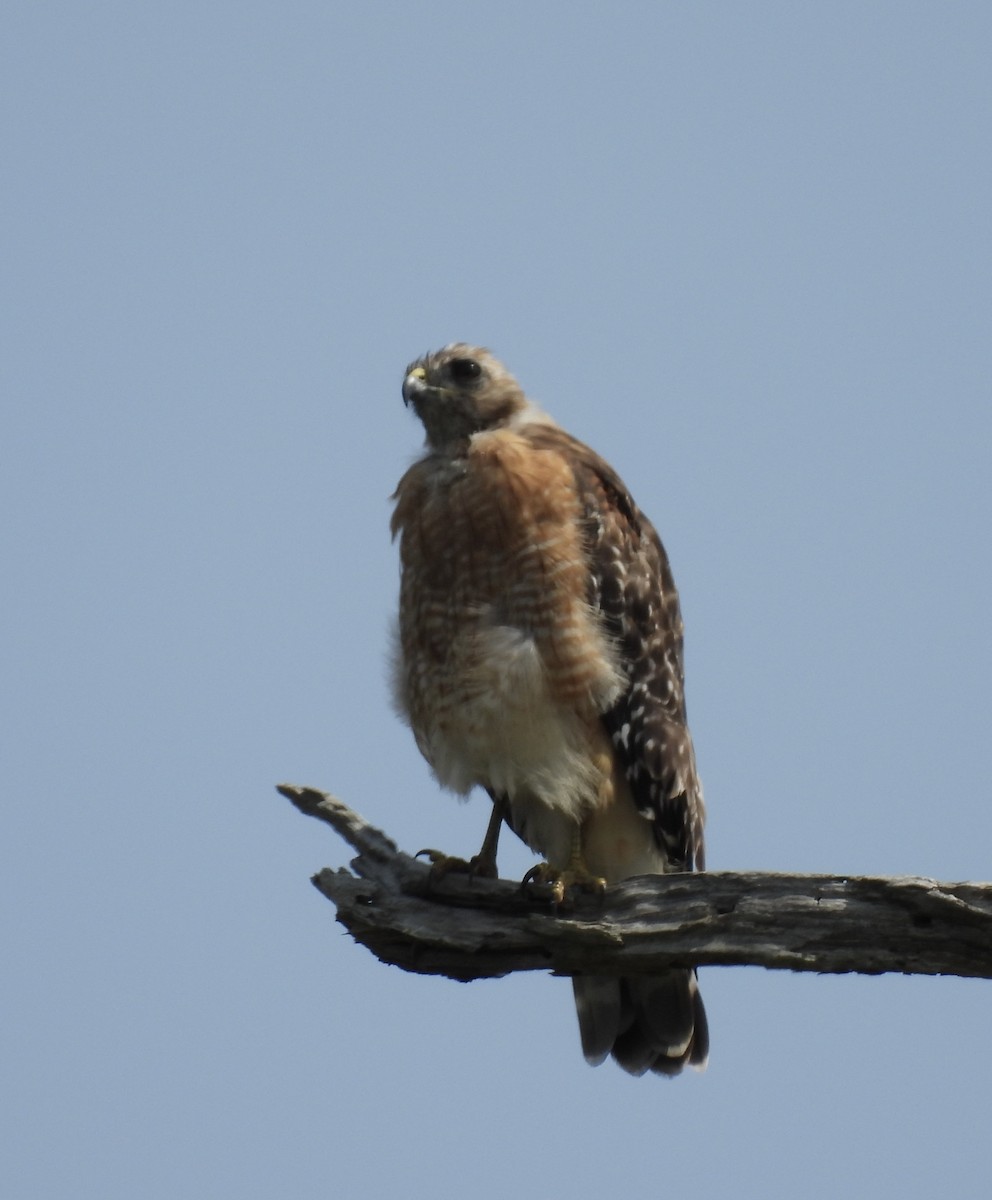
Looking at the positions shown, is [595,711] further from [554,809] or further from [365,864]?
[365,864]

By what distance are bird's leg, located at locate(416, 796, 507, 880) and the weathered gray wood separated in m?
0.15

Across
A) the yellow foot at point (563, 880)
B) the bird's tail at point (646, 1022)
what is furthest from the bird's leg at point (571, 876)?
the bird's tail at point (646, 1022)

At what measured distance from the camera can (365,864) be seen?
6234 millimetres

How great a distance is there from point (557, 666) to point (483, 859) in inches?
35.6

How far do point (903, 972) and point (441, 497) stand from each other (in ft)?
8.89

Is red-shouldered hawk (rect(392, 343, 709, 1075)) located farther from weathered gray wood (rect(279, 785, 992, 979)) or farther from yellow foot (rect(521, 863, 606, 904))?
weathered gray wood (rect(279, 785, 992, 979))

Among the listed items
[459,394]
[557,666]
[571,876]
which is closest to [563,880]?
[571,876]

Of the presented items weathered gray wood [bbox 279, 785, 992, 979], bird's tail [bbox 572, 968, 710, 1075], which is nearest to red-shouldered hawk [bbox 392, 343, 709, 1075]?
bird's tail [bbox 572, 968, 710, 1075]

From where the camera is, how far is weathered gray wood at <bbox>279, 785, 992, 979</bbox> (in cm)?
521

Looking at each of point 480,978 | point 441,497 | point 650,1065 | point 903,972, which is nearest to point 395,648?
point 441,497

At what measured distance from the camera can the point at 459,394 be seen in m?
7.15

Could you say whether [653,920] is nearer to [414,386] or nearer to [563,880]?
[563,880]

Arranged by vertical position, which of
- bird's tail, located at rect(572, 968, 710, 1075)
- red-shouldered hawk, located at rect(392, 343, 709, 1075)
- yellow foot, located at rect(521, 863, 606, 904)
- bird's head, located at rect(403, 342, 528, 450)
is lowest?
bird's tail, located at rect(572, 968, 710, 1075)

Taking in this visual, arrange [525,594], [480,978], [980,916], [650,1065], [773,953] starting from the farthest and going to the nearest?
1. [650,1065]
2. [525,594]
3. [480,978]
4. [773,953]
5. [980,916]
